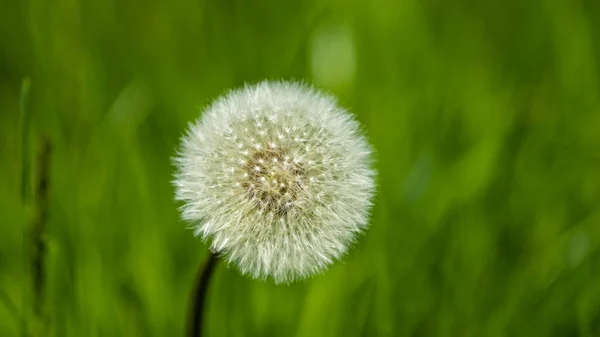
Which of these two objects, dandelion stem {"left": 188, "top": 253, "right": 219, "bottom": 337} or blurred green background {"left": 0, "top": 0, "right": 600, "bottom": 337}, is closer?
dandelion stem {"left": 188, "top": 253, "right": 219, "bottom": 337}
